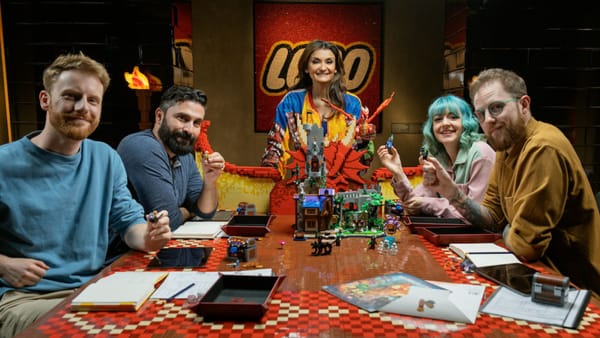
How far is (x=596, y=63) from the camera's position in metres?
3.92

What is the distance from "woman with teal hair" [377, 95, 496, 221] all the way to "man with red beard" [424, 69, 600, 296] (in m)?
0.36

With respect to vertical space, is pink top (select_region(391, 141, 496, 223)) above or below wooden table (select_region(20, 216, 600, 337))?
above

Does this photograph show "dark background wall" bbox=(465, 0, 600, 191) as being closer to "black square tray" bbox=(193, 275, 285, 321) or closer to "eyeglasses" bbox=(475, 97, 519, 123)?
"eyeglasses" bbox=(475, 97, 519, 123)

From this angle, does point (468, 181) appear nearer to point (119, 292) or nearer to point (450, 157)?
point (450, 157)

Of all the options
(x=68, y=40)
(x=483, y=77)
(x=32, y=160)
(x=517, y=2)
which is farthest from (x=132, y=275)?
(x=517, y=2)

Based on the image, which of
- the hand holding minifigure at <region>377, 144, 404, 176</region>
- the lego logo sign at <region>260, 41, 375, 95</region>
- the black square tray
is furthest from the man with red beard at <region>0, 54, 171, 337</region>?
the lego logo sign at <region>260, 41, 375, 95</region>

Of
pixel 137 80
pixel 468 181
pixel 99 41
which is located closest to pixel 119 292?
pixel 468 181

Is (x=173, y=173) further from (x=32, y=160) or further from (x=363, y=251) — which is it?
(x=363, y=251)

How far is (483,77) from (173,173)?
156cm

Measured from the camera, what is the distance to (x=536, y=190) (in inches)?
66.9

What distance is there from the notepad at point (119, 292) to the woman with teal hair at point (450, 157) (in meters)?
1.45

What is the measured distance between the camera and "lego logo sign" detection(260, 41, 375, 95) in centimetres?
506

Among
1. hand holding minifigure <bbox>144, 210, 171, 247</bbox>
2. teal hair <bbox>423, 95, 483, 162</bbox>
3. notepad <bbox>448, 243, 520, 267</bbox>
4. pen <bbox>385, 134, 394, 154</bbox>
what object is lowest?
notepad <bbox>448, 243, 520, 267</bbox>

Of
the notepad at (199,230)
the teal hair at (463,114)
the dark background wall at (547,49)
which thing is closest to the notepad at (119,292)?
the notepad at (199,230)
